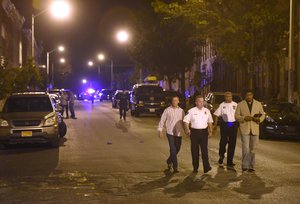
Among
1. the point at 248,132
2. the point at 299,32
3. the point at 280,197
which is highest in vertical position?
the point at 299,32

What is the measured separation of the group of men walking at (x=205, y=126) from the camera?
44.2ft

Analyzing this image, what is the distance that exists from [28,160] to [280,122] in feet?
31.9

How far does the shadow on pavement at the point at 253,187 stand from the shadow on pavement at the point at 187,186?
738 mm

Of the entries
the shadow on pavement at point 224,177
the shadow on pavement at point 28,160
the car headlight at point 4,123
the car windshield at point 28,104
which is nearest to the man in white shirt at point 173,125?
the shadow on pavement at point 224,177

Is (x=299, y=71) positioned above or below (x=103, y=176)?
above

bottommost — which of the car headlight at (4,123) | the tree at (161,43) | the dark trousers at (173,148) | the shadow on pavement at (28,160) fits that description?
the shadow on pavement at (28,160)

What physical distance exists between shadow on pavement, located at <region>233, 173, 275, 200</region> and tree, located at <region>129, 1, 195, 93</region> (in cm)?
4227

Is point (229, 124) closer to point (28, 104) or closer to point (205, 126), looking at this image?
point (205, 126)

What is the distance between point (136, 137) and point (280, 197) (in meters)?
12.8

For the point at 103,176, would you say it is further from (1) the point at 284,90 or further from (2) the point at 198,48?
(2) the point at 198,48

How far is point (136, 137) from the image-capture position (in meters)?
23.0

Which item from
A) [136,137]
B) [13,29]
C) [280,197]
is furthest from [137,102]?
[280,197]

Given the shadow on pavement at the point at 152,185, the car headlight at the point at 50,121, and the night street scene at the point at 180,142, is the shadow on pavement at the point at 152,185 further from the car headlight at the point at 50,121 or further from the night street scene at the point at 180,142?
the car headlight at the point at 50,121

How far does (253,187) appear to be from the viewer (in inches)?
456
